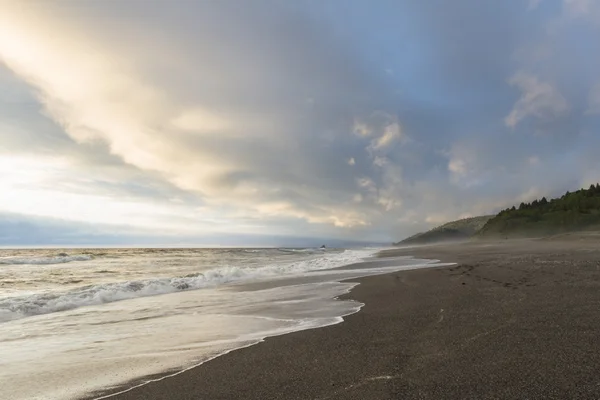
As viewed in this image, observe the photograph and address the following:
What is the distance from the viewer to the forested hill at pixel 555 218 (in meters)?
Answer: 39.6

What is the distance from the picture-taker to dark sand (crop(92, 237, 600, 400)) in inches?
116

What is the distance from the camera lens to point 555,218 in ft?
145

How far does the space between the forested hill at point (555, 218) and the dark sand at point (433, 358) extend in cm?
3991

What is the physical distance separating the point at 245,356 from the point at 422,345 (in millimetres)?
2165

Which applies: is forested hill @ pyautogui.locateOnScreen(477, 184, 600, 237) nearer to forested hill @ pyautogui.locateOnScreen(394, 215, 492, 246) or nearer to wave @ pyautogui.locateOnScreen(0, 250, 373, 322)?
wave @ pyautogui.locateOnScreen(0, 250, 373, 322)

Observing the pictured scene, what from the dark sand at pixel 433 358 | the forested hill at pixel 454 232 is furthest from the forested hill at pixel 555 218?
the forested hill at pixel 454 232

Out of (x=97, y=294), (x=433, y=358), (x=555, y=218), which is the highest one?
(x=555, y=218)

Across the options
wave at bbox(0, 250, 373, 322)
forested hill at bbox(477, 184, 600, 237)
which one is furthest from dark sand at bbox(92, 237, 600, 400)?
forested hill at bbox(477, 184, 600, 237)

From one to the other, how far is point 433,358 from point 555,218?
5085cm

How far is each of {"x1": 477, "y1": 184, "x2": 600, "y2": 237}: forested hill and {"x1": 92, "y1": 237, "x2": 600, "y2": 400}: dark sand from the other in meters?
39.9

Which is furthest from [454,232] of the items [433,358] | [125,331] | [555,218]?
[433,358]

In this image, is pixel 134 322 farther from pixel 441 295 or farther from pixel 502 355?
pixel 502 355

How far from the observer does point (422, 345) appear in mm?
4117

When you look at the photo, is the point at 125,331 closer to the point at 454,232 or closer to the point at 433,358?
the point at 433,358
